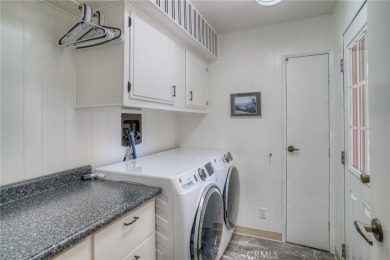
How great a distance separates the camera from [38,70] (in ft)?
4.11

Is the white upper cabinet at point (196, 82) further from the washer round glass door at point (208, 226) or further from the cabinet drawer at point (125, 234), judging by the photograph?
the cabinet drawer at point (125, 234)

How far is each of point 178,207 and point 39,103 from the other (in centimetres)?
104

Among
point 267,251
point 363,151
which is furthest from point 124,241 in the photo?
point 267,251

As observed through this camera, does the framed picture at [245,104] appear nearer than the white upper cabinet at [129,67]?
No

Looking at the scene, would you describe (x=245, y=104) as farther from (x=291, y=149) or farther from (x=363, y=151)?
(x=363, y=151)

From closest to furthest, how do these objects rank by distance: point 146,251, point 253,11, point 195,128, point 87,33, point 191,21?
1. point 146,251
2. point 87,33
3. point 191,21
4. point 253,11
5. point 195,128

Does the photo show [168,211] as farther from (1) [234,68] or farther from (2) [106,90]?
(1) [234,68]

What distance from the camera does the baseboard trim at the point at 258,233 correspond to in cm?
235

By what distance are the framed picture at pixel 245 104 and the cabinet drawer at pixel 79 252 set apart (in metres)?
2.02

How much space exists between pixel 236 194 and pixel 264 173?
1.36 feet

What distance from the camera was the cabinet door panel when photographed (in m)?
1.39

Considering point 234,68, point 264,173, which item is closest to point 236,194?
point 264,173

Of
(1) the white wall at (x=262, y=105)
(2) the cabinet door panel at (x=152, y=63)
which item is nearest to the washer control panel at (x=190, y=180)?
(2) the cabinet door panel at (x=152, y=63)

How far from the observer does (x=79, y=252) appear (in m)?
0.82
